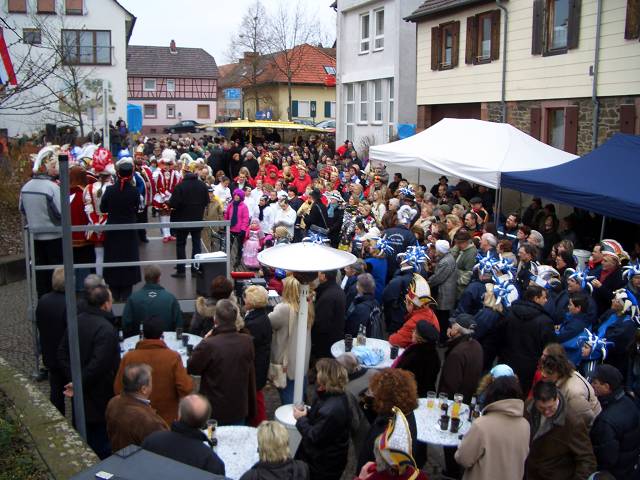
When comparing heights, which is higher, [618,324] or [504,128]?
[504,128]

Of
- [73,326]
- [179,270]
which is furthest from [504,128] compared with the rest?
[73,326]

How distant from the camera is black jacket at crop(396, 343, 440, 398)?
6297 millimetres

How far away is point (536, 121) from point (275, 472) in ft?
53.0

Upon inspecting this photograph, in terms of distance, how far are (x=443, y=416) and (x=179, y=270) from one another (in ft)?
19.0

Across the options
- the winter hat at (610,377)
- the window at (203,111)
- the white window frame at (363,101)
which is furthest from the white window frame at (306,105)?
the winter hat at (610,377)

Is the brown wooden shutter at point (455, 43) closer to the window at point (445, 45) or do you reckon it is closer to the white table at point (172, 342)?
the window at point (445, 45)

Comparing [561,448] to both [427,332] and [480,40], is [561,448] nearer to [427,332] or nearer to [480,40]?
[427,332]

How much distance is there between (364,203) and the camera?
13484 millimetres

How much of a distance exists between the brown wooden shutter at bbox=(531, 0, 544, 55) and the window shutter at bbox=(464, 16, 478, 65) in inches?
117

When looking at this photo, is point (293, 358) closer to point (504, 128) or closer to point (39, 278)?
point (39, 278)

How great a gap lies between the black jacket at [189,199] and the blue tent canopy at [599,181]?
5027 mm

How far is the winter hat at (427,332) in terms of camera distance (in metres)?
6.14

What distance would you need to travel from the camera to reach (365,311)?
7875 mm

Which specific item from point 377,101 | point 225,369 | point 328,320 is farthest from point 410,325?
point 377,101
